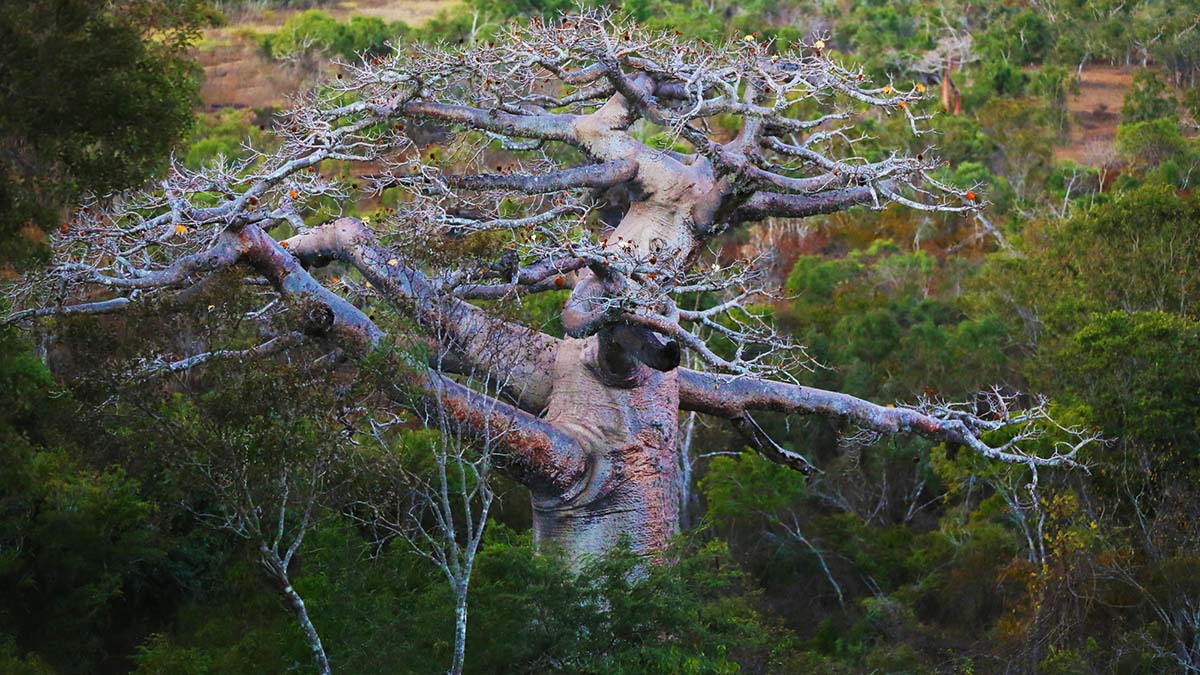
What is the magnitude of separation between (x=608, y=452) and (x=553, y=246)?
5.43 ft

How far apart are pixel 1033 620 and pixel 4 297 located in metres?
10.0

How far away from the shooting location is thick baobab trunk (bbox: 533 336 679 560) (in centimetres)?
1233

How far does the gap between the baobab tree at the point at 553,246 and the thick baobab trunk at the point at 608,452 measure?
0.02 metres

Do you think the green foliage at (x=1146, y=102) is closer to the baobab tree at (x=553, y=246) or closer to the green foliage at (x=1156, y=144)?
the green foliage at (x=1156, y=144)

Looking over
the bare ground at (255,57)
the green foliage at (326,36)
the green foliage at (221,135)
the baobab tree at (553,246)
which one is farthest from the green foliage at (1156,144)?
the baobab tree at (553,246)

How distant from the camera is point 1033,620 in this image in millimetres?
15883

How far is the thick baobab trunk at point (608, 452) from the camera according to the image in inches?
485

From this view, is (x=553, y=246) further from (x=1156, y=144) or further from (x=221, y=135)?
(x=1156, y=144)

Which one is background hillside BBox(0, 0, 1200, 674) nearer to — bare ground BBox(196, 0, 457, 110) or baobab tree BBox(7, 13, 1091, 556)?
baobab tree BBox(7, 13, 1091, 556)

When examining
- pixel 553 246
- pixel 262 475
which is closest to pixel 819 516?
pixel 553 246

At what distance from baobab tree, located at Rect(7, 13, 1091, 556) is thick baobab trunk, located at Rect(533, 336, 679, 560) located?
0.02m

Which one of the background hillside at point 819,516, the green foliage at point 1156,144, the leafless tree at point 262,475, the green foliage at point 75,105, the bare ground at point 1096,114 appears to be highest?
the green foliage at point 75,105

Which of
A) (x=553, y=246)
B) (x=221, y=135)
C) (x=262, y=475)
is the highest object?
(x=553, y=246)

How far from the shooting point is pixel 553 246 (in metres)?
11.8
